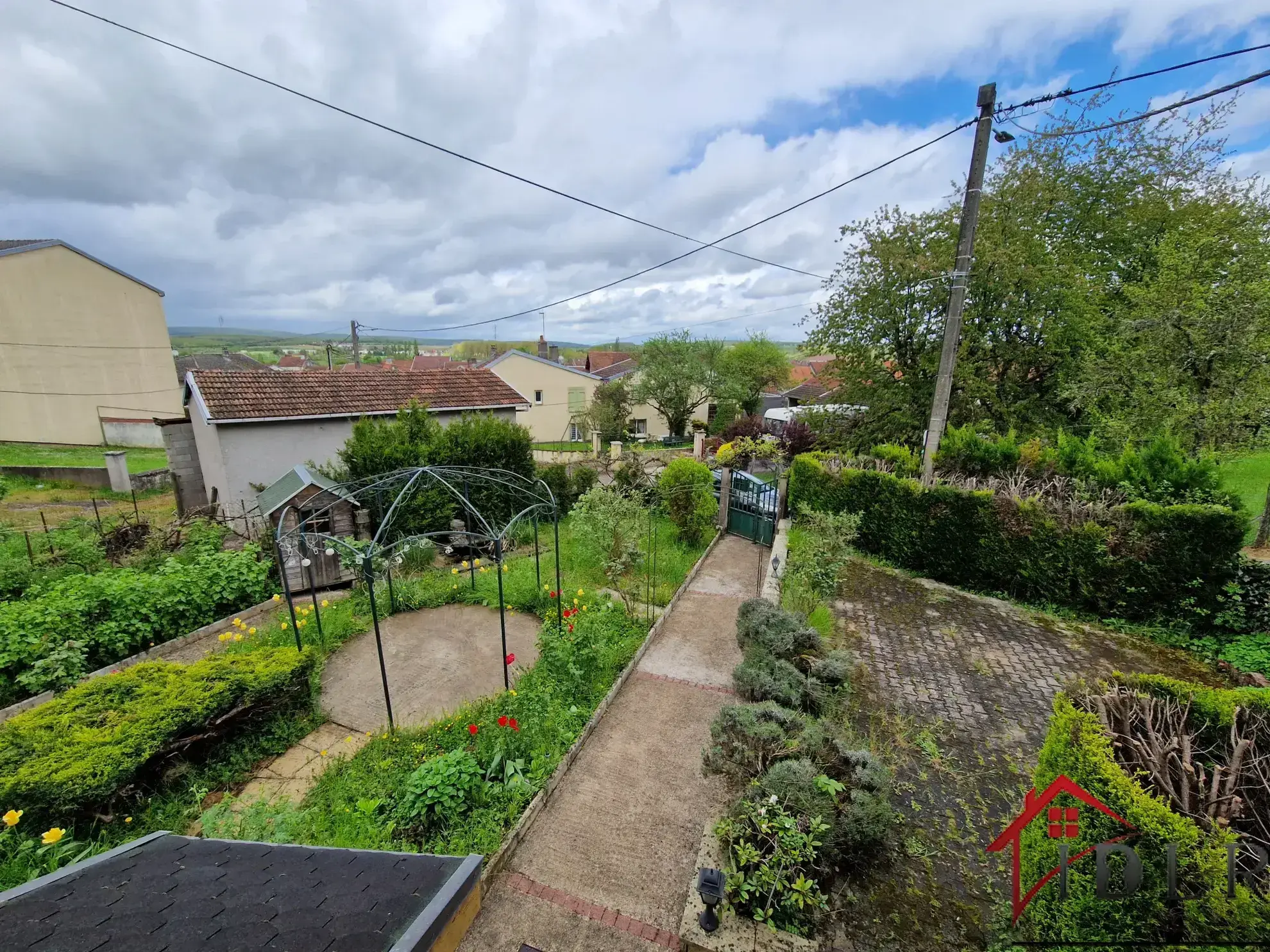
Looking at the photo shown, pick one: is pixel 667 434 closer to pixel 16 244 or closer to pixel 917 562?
pixel 917 562

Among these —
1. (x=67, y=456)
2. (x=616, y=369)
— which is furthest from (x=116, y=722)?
(x=616, y=369)

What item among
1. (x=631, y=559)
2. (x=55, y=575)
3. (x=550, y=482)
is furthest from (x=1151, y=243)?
(x=55, y=575)

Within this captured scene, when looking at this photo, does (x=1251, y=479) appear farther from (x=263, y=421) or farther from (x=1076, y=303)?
(x=263, y=421)

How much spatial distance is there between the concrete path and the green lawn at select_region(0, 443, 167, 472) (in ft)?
74.2

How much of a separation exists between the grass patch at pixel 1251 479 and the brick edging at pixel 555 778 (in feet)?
37.1

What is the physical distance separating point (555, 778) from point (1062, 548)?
7.94 meters

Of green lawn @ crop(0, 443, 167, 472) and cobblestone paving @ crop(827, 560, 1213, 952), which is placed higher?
green lawn @ crop(0, 443, 167, 472)

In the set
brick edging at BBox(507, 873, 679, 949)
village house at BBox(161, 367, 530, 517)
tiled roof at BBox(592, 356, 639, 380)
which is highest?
tiled roof at BBox(592, 356, 639, 380)

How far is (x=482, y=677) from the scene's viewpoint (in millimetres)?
6590

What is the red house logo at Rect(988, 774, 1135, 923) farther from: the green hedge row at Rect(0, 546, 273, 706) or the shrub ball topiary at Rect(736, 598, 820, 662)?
the green hedge row at Rect(0, 546, 273, 706)

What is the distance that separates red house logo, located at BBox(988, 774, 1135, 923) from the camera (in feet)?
9.01

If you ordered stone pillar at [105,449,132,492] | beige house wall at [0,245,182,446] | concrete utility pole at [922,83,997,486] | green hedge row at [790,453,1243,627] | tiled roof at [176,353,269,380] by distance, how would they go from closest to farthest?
green hedge row at [790,453,1243,627] < concrete utility pole at [922,83,997,486] < stone pillar at [105,449,132,492] < beige house wall at [0,245,182,446] < tiled roof at [176,353,269,380]

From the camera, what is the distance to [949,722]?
5.28m

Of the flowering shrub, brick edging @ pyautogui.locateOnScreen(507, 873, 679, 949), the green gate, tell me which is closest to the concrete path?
brick edging @ pyautogui.locateOnScreen(507, 873, 679, 949)
